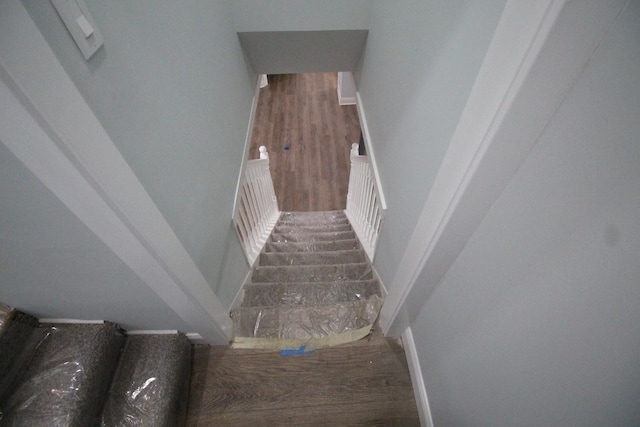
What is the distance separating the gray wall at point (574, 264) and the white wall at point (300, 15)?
176cm

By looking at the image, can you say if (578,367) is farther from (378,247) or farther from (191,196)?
(378,247)

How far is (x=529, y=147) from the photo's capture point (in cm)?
50

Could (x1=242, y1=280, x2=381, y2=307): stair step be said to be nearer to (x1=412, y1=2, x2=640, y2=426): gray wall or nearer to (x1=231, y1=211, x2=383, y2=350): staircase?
(x1=231, y1=211, x2=383, y2=350): staircase

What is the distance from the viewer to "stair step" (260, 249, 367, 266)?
2.34 m

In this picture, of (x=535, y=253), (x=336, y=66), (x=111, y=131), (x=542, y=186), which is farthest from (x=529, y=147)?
(x=336, y=66)

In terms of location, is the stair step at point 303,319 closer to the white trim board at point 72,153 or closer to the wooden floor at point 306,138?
the white trim board at point 72,153

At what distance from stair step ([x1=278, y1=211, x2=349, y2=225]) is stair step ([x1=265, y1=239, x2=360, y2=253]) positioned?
653 mm

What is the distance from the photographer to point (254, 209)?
94.8 inches

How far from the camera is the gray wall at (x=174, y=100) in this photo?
0.59 meters

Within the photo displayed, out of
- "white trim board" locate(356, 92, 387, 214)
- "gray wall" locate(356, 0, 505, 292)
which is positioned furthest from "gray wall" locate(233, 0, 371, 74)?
"white trim board" locate(356, 92, 387, 214)

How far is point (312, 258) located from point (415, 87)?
5.56ft

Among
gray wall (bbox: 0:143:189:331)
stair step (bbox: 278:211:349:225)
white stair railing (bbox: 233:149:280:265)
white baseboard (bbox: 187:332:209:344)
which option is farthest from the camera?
stair step (bbox: 278:211:349:225)

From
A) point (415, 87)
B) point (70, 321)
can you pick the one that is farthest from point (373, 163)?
point (70, 321)

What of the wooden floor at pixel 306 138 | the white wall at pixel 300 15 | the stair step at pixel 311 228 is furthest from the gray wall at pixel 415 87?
the wooden floor at pixel 306 138
